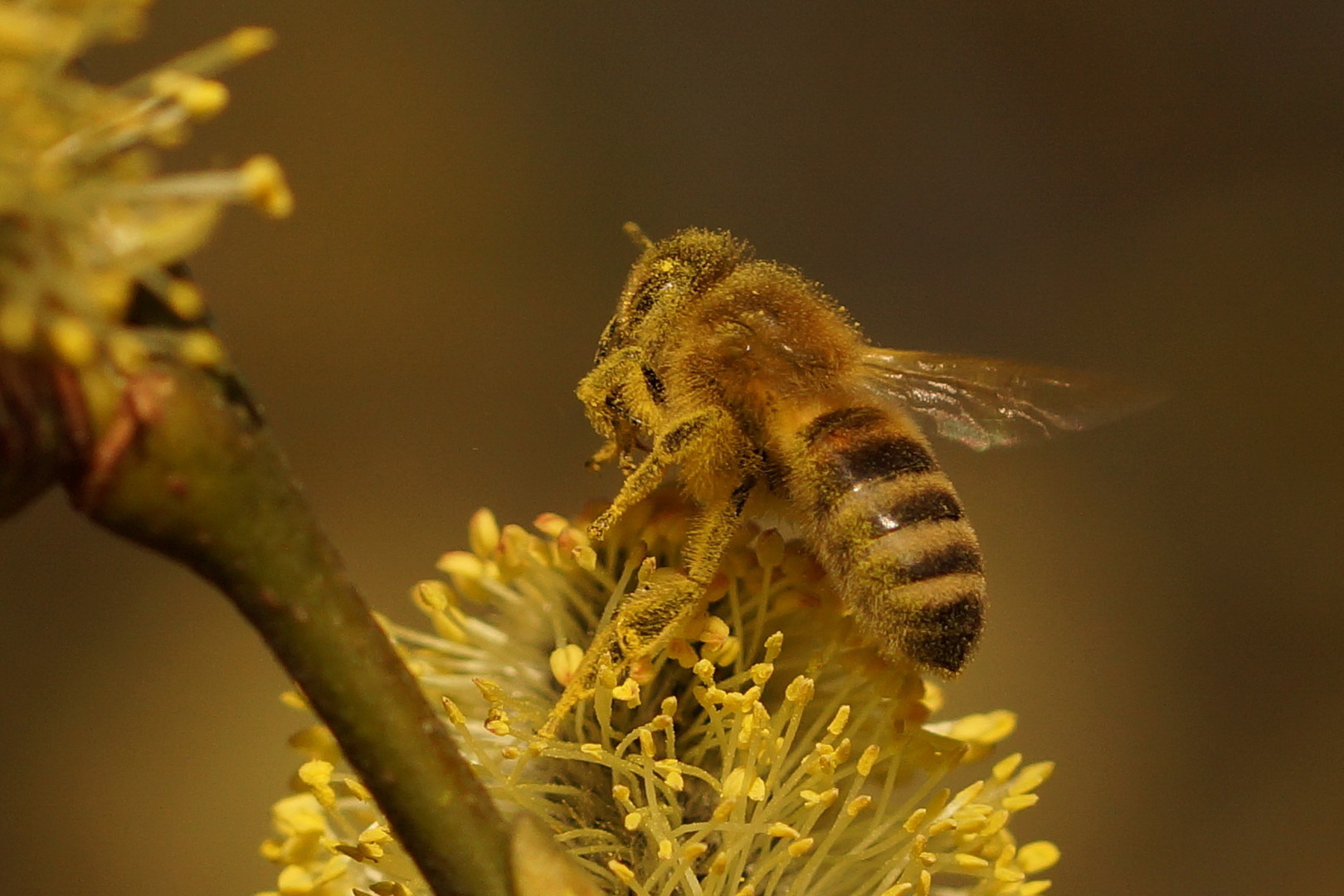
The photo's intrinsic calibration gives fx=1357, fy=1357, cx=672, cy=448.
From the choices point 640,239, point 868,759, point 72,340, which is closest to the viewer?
point 72,340

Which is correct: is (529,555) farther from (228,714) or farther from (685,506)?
(228,714)

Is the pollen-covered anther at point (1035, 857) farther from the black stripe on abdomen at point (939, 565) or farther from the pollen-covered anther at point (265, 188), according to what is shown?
the pollen-covered anther at point (265, 188)

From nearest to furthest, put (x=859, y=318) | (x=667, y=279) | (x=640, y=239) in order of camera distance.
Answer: (x=667, y=279), (x=640, y=239), (x=859, y=318)

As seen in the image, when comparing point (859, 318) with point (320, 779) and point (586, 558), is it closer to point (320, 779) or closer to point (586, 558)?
point (586, 558)

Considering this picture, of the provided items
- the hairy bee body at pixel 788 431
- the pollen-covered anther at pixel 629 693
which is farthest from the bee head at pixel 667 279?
the pollen-covered anther at pixel 629 693

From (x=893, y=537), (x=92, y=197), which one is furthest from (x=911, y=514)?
(x=92, y=197)

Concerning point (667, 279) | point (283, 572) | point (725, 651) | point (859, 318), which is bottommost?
point (283, 572)

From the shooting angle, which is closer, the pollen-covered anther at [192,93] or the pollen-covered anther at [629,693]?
the pollen-covered anther at [192,93]

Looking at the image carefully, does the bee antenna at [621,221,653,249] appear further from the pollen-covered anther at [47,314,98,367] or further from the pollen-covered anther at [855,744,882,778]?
the pollen-covered anther at [47,314,98,367]
